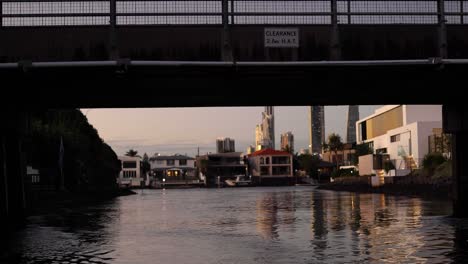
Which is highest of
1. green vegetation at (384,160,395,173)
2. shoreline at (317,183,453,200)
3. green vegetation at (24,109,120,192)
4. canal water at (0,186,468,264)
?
green vegetation at (24,109,120,192)

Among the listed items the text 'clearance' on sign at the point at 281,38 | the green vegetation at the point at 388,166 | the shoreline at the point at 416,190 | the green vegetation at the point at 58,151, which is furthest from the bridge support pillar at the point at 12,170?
the green vegetation at the point at 388,166

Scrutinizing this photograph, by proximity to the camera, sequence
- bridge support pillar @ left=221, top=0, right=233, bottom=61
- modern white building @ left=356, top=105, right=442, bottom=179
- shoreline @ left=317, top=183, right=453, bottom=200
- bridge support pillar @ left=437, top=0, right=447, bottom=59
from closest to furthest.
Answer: bridge support pillar @ left=221, top=0, right=233, bottom=61 < bridge support pillar @ left=437, top=0, right=447, bottom=59 < shoreline @ left=317, top=183, right=453, bottom=200 < modern white building @ left=356, top=105, right=442, bottom=179

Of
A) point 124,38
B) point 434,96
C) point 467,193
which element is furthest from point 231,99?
point 467,193

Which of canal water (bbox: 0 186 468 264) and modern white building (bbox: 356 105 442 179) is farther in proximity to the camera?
modern white building (bbox: 356 105 442 179)

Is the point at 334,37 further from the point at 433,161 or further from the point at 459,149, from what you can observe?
the point at 433,161

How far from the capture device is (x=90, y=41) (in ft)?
85.1

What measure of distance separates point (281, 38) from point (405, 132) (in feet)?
393

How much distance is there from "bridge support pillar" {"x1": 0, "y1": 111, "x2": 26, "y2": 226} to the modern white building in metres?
99.5

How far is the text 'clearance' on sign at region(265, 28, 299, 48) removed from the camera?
26.0 meters

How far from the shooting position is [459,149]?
3891 centimetres

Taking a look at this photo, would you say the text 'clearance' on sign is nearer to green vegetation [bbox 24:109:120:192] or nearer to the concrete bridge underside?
the concrete bridge underside

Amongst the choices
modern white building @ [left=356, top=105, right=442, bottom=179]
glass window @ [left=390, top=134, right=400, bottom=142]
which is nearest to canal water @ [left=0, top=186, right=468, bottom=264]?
modern white building @ [left=356, top=105, right=442, bottom=179]

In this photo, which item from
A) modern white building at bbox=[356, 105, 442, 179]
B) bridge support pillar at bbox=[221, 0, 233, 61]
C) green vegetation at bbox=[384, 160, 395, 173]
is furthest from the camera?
green vegetation at bbox=[384, 160, 395, 173]

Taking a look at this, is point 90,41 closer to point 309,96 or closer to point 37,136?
point 309,96
